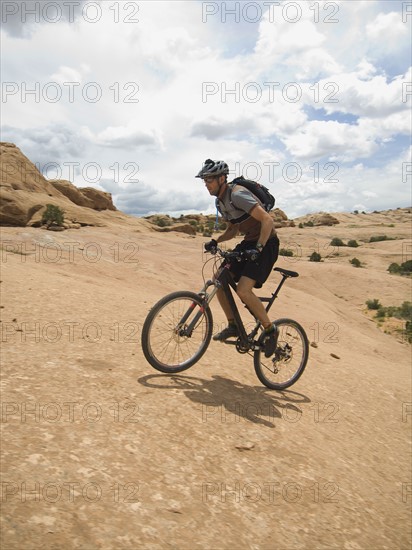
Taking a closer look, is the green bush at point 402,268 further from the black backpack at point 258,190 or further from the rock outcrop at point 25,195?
the black backpack at point 258,190

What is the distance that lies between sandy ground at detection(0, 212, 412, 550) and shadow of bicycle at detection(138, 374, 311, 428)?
0.03 m

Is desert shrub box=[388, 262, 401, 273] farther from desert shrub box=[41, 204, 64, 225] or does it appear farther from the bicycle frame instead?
the bicycle frame

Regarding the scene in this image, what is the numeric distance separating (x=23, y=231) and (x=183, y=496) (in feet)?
67.2

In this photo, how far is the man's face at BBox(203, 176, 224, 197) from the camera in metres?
4.94

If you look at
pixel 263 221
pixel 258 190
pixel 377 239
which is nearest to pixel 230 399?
pixel 263 221

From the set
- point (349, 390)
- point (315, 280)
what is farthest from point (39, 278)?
point (315, 280)

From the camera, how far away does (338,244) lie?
1887 inches

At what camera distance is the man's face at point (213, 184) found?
494 cm

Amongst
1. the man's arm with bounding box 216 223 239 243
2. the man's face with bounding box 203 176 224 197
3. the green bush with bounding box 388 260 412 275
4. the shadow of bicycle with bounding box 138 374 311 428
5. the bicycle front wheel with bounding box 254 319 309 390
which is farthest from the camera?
the green bush with bounding box 388 260 412 275

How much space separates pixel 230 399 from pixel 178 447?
1459mm

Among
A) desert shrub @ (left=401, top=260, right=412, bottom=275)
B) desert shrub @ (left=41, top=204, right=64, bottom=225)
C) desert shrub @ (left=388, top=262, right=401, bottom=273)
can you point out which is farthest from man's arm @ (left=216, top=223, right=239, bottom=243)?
desert shrub @ (left=401, top=260, right=412, bottom=275)

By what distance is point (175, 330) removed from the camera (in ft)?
16.3

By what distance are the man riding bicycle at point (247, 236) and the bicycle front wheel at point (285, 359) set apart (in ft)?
1.35

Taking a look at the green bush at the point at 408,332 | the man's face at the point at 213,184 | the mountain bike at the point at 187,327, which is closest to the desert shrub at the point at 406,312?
the green bush at the point at 408,332
